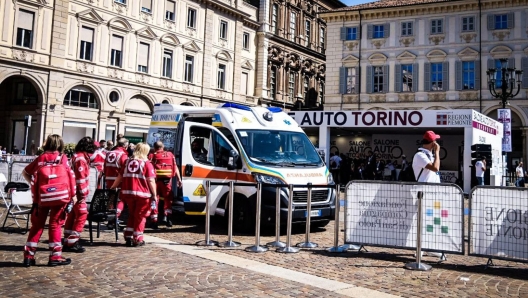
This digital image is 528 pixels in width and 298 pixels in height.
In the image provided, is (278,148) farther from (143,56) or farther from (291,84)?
(291,84)

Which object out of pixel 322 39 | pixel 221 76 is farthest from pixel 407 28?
pixel 322 39

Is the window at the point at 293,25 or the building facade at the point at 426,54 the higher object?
the window at the point at 293,25

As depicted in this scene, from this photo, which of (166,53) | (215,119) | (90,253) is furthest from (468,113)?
(166,53)

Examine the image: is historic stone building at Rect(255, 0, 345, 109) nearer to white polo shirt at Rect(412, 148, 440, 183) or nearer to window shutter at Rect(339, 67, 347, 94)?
window shutter at Rect(339, 67, 347, 94)

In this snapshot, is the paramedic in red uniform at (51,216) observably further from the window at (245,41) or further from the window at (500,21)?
the window at (245,41)

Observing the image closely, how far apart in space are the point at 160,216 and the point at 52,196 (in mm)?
5339

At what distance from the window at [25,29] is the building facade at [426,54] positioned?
70.7 feet

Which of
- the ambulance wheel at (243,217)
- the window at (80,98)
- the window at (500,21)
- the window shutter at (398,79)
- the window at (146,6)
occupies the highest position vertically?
the window at (146,6)

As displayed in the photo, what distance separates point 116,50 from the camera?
114ft

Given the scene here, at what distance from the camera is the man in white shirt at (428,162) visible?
834cm

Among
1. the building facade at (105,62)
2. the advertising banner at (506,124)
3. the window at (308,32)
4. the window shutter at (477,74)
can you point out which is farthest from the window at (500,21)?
the window at (308,32)

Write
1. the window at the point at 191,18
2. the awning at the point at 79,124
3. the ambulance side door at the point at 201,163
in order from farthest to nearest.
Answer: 1. the window at the point at 191,18
2. the awning at the point at 79,124
3. the ambulance side door at the point at 201,163

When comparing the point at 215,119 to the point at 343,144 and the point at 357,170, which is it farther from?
the point at 343,144

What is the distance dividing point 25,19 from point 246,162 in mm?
24668
